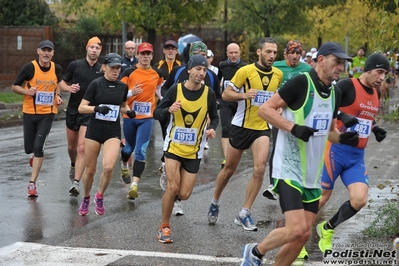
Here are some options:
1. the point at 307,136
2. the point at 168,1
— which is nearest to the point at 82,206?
the point at 307,136

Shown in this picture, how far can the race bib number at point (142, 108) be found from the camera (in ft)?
36.9

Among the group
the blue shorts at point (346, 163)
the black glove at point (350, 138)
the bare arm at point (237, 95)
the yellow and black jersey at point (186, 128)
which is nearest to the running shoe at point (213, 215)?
the yellow and black jersey at point (186, 128)

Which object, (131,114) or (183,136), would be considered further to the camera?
(131,114)

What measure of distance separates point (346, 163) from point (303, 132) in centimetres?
176

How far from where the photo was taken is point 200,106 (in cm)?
866

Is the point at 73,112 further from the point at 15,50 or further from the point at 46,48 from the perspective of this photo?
the point at 15,50

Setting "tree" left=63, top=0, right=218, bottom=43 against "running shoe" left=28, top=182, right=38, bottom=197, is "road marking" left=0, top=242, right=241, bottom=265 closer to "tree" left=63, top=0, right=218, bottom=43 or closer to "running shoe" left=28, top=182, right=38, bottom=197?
"running shoe" left=28, top=182, right=38, bottom=197

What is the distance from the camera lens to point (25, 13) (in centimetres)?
3603

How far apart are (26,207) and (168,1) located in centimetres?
2298

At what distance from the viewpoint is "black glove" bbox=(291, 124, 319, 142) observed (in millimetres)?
6289

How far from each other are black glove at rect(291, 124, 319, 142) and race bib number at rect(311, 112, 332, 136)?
27 centimetres

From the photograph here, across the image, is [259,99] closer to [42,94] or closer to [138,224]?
[138,224]

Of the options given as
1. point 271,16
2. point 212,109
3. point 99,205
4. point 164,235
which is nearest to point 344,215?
point 164,235

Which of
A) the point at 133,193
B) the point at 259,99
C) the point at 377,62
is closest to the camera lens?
the point at 377,62
